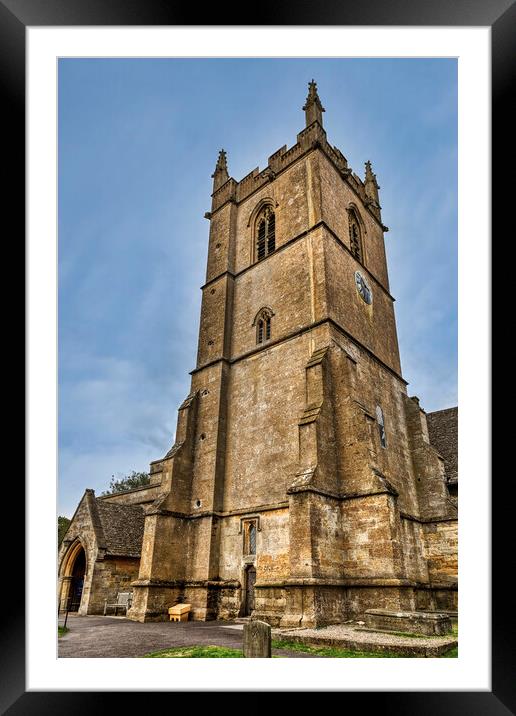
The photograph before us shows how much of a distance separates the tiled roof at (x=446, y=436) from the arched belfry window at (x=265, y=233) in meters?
12.8

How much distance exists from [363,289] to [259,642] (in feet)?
57.0

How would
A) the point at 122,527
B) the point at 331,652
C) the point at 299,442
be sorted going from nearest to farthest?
the point at 331,652, the point at 299,442, the point at 122,527

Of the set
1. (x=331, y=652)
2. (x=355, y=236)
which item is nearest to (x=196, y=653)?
(x=331, y=652)

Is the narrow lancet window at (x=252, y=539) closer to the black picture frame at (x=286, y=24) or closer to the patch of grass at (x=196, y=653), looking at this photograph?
the patch of grass at (x=196, y=653)

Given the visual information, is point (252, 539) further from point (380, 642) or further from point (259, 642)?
point (259, 642)

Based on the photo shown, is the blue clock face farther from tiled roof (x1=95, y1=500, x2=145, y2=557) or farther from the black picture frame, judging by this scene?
the black picture frame

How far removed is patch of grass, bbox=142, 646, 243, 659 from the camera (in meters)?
7.81

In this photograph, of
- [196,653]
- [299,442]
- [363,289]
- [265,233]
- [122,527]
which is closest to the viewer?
[196,653]

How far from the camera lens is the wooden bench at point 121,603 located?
790 inches

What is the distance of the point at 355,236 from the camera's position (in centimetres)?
2334

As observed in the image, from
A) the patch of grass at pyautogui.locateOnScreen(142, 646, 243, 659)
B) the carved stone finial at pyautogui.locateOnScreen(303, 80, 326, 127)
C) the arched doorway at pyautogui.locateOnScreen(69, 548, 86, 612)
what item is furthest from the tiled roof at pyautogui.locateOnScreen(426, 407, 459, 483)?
the arched doorway at pyautogui.locateOnScreen(69, 548, 86, 612)
